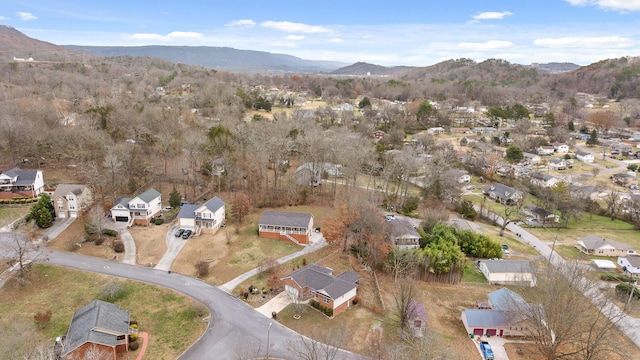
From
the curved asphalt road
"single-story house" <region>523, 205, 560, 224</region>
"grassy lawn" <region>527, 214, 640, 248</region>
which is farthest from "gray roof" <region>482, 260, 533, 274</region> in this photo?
"single-story house" <region>523, 205, 560, 224</region>

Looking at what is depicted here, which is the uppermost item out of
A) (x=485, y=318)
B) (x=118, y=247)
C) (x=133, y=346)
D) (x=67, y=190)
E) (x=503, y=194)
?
(x=67, y=190)

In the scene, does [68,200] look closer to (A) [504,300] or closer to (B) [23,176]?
(B) [23,176]

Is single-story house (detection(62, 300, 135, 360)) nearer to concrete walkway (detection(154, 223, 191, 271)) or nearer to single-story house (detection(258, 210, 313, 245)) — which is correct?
concrete walkway (detection(154, 223, 191, 271))

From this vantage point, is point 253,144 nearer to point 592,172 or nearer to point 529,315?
point 529,315

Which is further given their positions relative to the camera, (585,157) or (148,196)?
(585,157)

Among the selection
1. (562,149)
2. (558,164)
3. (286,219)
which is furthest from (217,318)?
(562,149)

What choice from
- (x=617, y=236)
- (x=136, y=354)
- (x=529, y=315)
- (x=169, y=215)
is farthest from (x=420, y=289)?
(x=617, y=236)
